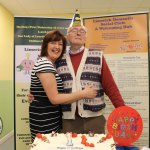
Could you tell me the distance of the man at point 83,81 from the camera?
72.9 inches

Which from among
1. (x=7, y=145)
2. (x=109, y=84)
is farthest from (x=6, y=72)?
(x=109, y=84)

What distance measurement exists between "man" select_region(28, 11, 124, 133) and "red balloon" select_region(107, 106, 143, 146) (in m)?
0.46

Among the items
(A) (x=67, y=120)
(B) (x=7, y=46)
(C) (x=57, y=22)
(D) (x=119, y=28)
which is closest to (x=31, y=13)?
(B) (x=7, y=46)

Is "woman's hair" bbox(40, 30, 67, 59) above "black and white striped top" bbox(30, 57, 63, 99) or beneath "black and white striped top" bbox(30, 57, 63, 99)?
above

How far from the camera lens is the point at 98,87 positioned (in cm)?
189

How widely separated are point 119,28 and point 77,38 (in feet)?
3.23

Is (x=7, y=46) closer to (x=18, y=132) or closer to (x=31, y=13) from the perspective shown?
(x=31, y=13)

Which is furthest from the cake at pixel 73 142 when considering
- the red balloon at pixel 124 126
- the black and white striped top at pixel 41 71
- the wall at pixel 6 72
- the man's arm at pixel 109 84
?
the wall at pixel 6 72

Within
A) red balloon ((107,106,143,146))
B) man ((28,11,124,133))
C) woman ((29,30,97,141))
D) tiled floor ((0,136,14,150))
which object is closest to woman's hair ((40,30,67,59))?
woman ((29,30,97,141))

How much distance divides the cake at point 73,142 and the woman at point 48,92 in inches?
16.7

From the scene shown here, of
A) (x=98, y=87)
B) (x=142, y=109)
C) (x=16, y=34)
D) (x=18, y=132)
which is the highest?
(x=16, y=34)

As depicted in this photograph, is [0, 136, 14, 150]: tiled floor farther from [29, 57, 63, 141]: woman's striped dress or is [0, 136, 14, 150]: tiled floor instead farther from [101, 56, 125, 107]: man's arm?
[101, 56, 125, 107]: man's arm

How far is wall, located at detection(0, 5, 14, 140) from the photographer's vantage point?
13.8 ft

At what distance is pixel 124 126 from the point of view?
55.2 inches
